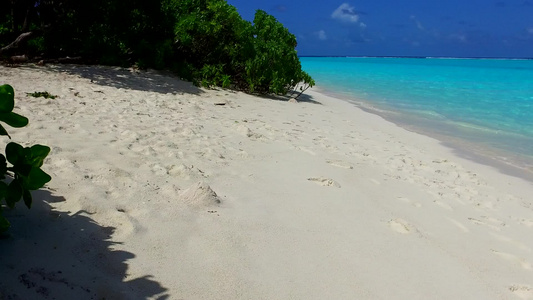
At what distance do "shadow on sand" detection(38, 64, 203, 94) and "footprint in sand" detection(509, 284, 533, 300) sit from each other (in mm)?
6846

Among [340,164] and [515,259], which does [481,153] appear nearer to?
[340,164]

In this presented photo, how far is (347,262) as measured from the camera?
265cm

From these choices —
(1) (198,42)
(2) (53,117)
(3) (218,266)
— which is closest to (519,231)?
(3) (218,266)

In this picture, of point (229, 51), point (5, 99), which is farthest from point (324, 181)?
point (229, 51)

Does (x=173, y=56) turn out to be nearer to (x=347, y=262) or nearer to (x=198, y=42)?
(x=198, y=42)

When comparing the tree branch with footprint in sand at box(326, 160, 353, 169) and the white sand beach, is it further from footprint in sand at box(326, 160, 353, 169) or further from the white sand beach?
footprint in sand at box(326, 160, 353, 169)

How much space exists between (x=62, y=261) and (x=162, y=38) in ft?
30.1

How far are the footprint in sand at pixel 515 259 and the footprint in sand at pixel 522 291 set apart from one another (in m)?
0.39

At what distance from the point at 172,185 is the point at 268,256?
1180mm

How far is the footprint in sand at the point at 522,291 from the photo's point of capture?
8.71 feet

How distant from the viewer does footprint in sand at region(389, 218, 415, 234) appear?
10.8 ft

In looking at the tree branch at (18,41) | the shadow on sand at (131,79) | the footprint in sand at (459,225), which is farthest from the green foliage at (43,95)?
the footprint in sand at (459,225)

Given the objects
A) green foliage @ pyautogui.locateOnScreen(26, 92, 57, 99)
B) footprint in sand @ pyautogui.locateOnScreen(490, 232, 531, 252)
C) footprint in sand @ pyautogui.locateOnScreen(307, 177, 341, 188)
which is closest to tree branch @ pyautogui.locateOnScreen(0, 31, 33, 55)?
green foliage @ pyautogui.locateOnScreen(26, 92, 57, 99)

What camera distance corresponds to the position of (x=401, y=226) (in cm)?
337
